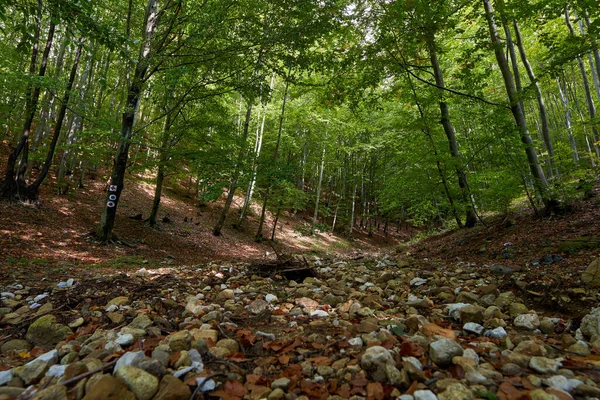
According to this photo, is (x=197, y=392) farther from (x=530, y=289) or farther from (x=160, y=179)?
(x=160, y=179)

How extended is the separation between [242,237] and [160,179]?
521cm

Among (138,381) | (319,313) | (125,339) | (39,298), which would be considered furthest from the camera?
(39,298)

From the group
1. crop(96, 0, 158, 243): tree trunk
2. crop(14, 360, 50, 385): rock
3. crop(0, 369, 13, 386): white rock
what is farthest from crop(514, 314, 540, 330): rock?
crop(96, 0, 158, 243): tree trunk

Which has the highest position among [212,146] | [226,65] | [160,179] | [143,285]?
[226,65]

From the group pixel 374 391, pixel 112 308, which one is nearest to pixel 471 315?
pixel 374 391

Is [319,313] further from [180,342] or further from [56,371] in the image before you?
[56,371]

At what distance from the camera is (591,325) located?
7.36 ft

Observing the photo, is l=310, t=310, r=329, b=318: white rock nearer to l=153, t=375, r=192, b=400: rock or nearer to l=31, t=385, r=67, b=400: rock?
l=153, t=375, r=192, b=400: rock

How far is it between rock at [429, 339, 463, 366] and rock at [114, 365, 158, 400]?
5.80 feet

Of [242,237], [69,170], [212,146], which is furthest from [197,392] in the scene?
[69,170]

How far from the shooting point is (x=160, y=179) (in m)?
11.2

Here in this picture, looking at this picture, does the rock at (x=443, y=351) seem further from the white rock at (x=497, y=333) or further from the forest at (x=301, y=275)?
the white rock at (x=497, y=333)

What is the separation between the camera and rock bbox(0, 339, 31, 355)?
7.92ft

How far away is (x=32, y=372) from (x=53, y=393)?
45cm
